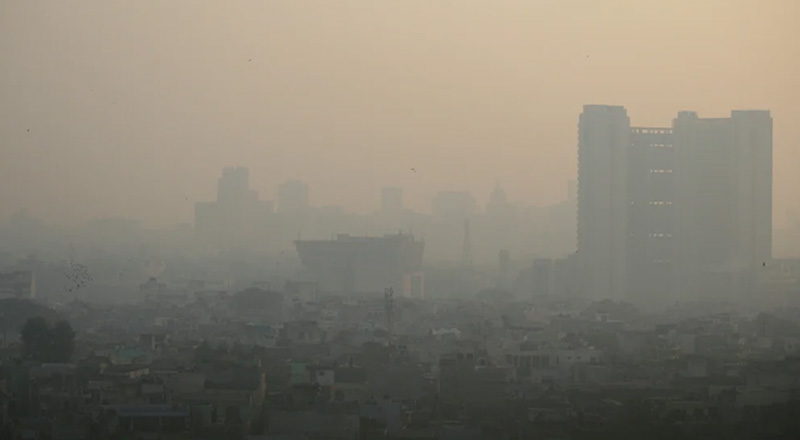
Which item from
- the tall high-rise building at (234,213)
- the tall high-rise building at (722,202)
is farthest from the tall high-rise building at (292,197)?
the tall high-rise building at (722,202)

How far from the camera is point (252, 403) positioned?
682cm

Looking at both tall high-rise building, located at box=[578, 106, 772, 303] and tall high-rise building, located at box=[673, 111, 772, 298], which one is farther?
tall high-rise building, located at box=[578, 106, 772, 303]

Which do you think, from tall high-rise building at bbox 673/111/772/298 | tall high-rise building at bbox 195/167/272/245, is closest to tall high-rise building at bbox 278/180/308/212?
tall high-rise building at bbox 195/167/272/245

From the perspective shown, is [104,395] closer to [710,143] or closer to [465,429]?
[465,429]

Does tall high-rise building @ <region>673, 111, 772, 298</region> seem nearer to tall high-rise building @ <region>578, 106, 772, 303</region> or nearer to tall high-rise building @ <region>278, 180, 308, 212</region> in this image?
tall high-rise building @ <region>578, 106, 772, 303</region>

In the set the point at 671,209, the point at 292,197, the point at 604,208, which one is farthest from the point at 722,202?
the point at 292,197

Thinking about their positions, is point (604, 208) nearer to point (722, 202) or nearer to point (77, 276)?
point (722, 202)

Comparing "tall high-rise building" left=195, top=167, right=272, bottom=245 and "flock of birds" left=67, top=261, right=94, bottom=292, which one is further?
"flock of birds" left=67, top=261, right=94, bottom=292

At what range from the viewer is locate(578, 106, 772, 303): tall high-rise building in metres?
13.5

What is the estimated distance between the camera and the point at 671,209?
15.2m

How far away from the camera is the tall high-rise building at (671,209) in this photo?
44.2 ft

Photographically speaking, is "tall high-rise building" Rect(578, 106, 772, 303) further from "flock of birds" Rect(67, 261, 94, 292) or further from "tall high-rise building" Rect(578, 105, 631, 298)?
"flock of birds" Rect(67, 261, 94, 292)

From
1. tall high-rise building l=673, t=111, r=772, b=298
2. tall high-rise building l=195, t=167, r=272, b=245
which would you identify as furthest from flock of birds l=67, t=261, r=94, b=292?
tall high-rise building l=673, t=111, r=772, b=298

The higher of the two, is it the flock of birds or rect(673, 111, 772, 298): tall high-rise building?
rect(673, 111, 772, 298): tall high-rise building
